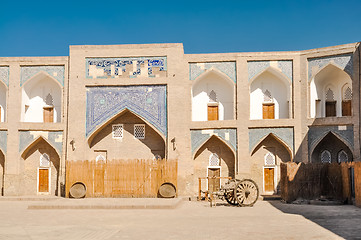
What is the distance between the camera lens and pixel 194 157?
70.5ft

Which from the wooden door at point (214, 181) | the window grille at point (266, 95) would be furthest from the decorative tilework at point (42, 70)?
the window grille at point (266, 95)

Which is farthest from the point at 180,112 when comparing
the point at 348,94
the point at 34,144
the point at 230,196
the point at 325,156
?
the point at 348,94

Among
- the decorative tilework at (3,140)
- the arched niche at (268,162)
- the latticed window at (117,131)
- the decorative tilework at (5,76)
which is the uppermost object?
the decorative tilework at (5,76)

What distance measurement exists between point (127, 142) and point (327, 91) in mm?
9413

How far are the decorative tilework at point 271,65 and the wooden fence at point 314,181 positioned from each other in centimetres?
465

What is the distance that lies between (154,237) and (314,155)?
42.1ft

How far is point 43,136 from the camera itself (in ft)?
70.2

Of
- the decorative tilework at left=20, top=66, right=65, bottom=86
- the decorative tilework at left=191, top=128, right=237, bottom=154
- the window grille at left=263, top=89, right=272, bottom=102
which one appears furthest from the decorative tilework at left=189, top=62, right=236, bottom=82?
the decorative tilework at left=20, top=66, right=65, bottom=86

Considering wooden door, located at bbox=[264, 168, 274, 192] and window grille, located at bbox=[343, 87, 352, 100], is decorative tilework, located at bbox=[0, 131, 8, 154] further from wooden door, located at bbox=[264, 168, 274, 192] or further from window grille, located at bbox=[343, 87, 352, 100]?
window grille, located at bbox=[343, 87, 352, 100]

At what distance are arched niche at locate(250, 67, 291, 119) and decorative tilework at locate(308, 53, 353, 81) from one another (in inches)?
55.0

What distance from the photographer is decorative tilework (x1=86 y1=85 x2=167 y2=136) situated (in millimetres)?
20969

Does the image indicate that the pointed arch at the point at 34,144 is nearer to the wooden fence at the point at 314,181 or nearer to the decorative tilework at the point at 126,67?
the decorative tilework at the point at 126,67

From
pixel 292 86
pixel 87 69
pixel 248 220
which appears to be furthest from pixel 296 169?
pixel 87 69

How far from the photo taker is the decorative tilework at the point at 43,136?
21.3 m
